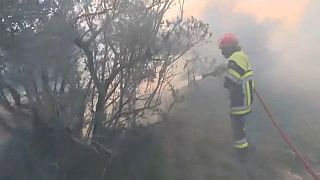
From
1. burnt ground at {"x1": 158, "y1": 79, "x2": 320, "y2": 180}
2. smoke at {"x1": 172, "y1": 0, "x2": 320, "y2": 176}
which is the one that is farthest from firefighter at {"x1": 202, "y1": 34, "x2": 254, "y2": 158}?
smoke at {"x1": 172, "y1": 0, "x2": 320, "y2": 176}

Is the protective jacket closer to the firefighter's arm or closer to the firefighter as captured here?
the firefighter

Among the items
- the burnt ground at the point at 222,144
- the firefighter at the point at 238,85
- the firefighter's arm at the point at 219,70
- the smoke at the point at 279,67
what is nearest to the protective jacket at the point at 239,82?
the firefighter at the point at 238,85

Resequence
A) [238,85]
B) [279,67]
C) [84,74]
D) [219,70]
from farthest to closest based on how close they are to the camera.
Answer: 1. [279,67]
2. [219,70]
3. [238,85]
4. [84,74]

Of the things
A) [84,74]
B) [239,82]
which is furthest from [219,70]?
[84,74]

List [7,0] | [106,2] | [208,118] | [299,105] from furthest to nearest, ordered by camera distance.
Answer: [299,105], [208,118], [106,2], [7,0]

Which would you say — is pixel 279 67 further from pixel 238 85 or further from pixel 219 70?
pixel 238 85

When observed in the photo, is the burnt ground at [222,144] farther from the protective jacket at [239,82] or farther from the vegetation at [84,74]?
the protective jacket at [239,82]

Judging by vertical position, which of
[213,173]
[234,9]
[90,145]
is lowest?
[213,173]

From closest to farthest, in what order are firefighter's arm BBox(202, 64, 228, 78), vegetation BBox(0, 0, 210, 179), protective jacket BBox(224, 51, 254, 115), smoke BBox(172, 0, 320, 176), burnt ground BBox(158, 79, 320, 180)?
vegetation BBox(0, 0, 210, 179) < protective jacket BBox(224, 51, 254, 115) < burnt ground BBox(158, 79, 320, 180) < firefighter's arm BBox(202, 64, 228, 78) < smoke BBox(172, 0, 320, 176)

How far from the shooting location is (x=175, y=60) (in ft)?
25.9

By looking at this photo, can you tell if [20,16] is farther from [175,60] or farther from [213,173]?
[213,173]

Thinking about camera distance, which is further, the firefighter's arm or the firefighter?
the firefighter's arm

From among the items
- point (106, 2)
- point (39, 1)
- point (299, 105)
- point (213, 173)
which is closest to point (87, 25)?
point (106, 2)

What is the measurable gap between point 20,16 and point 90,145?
2.06 m
